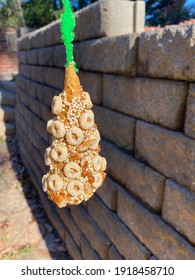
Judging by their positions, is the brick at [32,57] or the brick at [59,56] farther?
the brick at [32,57]

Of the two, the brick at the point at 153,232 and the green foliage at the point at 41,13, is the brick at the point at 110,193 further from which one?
the green foliage at the point at 41,13

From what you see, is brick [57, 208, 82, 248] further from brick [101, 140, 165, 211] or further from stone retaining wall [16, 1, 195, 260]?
brick [101, 140, 165, 211]

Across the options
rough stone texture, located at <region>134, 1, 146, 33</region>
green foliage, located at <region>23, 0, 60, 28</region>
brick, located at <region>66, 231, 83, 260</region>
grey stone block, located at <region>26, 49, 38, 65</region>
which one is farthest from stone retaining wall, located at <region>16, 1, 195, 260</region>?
green foliage, located at <region>23, 0, 60, 28</region>

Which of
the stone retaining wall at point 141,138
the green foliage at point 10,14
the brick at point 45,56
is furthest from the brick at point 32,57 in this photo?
the green foliage at point 10,14

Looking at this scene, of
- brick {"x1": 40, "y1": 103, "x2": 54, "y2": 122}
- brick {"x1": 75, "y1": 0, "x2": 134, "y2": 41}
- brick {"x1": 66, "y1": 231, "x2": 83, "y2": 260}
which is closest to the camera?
brick {"x1": 75, "y1": 0, "x2": 134, "y2": 41}

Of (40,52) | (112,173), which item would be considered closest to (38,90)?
(40,52)

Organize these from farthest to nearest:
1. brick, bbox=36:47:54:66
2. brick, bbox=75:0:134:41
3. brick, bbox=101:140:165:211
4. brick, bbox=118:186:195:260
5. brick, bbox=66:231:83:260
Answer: brick, bbox=36:47:54:66, brick, bbox=66:231:83:260, brick, bbox=75:0:134:41, brick, bbox=101:140:165:211, brick, bbox=118:186:195:260
